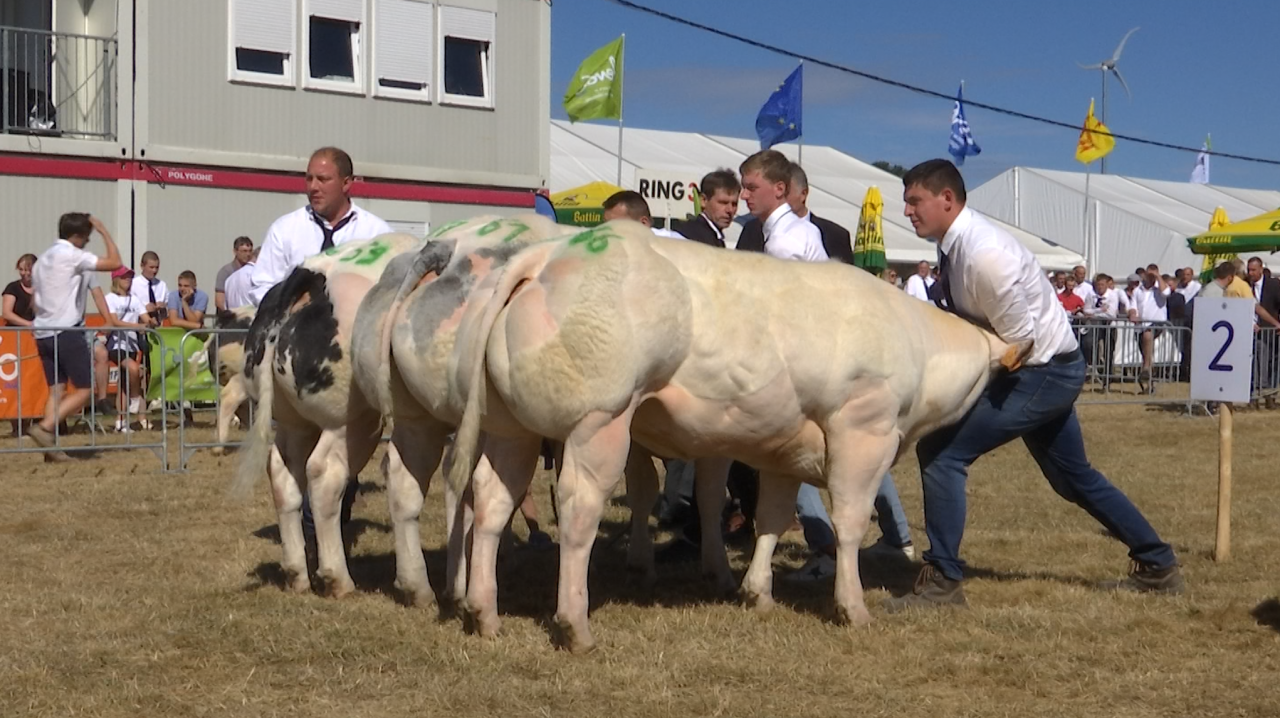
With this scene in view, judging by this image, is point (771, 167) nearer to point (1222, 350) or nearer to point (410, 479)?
point (410, 479)

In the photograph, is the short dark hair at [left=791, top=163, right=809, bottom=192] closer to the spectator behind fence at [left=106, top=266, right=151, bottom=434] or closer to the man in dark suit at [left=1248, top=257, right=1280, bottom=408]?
the spectator behind fence at [left=106, top=266, right=151, bottom=434]

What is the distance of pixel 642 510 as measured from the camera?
768 cm

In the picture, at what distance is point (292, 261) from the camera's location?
7.90 m

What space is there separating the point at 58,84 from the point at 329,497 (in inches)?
630

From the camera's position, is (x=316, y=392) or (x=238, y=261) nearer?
(x=316, y=392)

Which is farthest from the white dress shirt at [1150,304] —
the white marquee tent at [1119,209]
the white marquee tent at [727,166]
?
the white marquee tent at [1119,209]

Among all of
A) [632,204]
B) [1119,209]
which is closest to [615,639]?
[632,204]

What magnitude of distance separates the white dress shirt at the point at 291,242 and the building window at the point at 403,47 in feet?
45.2

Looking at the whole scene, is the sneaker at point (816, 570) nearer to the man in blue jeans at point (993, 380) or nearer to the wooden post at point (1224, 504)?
the man in blue jeans at point (993, 380)

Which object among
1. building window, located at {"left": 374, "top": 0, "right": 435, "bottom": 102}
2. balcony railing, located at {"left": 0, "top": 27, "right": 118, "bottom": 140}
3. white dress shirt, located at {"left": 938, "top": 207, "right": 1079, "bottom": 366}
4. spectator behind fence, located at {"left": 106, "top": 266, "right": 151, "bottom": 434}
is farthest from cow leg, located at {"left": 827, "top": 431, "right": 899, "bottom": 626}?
building window, located at {"left": 374, "top": 0, "right": 435, "bottom": 102}

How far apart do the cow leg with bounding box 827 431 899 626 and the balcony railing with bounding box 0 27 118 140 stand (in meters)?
15.5

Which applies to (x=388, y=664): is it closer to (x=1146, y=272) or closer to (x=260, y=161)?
(x=260, y=161)

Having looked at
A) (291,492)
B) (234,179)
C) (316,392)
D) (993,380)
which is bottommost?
(291,492)

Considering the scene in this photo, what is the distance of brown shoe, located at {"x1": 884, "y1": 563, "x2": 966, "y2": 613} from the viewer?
6871mm
